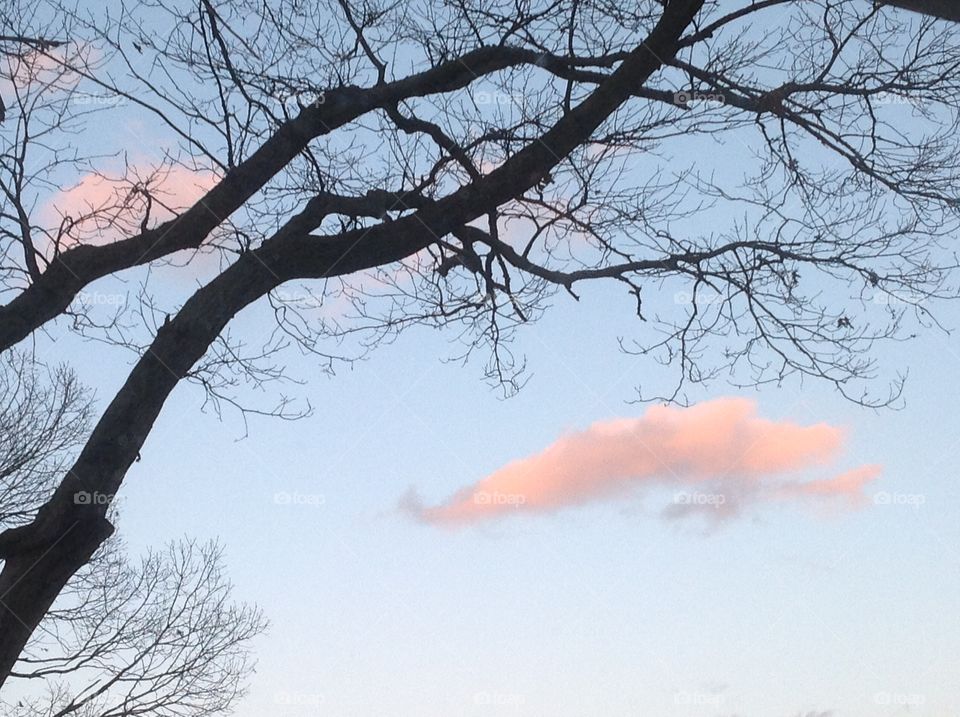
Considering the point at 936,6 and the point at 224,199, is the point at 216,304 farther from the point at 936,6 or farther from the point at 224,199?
the point at 936,6

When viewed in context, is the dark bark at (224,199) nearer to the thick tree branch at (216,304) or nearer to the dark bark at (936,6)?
the thick tree branch at (216,304)

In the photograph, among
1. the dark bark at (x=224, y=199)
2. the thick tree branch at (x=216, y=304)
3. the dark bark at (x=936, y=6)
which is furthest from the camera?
the dark bark at (x=224, y=199)

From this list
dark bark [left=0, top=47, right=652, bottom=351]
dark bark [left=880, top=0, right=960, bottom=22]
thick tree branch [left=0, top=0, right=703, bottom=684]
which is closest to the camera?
dark bark [left=880, top=0, right=960, bottom=22]

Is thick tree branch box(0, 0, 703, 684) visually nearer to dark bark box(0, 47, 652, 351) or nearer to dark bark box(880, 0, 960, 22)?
dark bark box(0, 47, 652, 351)

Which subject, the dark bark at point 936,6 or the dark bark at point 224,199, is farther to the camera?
the dark bark at point 224,199

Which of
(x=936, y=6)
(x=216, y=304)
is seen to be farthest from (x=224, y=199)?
(x=936, y=6)

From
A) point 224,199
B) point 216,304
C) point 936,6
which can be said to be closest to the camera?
point 936,6

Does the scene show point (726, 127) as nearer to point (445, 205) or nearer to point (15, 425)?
point (445, 205)

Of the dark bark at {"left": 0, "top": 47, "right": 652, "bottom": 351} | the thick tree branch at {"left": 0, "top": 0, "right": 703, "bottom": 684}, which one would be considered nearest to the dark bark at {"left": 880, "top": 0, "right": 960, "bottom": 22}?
the thick tree branch at {"left": 0, "top": 0, "right": 703, "bottom": 684}

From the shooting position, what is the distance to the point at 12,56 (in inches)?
228

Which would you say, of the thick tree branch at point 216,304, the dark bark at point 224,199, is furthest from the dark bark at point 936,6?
the dark bark at point 224,199

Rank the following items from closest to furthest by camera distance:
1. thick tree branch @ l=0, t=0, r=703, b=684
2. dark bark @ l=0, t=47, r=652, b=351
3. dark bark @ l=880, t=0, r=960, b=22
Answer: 1. dark bark @ l=880, t=0, r=960, b=22
2. thick tree branch @ l=0, t=0, r=703, b=684
3. dark bark @ l=0, t=47, r=652, b=351

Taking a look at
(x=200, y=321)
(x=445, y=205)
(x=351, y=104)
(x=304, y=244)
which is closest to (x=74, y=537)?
(x=200, y=321)

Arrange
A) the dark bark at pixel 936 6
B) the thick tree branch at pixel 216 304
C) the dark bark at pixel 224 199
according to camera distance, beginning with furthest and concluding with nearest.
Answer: the dark bark at pixel 224 199 < the thick tree branch at pixel 216 304 < the dark bark at pixel 936 6
